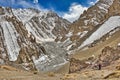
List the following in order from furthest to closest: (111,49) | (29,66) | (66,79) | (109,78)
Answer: (29,66), (111,49), (66,79), (109,78)

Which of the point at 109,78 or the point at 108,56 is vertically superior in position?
the point at 108,56

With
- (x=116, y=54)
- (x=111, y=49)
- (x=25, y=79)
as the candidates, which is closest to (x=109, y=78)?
(x=25, y=79)

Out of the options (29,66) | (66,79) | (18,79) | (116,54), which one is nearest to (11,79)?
(18,79)

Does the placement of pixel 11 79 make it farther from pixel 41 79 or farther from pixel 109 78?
pixel 109 78

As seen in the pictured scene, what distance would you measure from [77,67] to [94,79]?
80.5m

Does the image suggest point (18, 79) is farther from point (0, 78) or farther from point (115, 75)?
point (115, 75)

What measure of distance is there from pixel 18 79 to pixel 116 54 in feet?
185

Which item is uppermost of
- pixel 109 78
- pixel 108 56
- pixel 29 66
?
pixel 29 66

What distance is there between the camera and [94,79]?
83.4ft

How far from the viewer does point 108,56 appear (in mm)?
81500

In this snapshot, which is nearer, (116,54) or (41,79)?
(41,79)

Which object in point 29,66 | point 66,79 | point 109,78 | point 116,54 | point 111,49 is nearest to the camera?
point 109,78

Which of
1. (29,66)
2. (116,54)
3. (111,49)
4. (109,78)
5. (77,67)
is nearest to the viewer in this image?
(109,78)

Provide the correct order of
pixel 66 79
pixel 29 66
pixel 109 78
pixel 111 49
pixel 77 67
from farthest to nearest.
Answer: pixel 29 66
pixel 77 67
pixel 111 49
pixel 66 79
pixel 109 78
